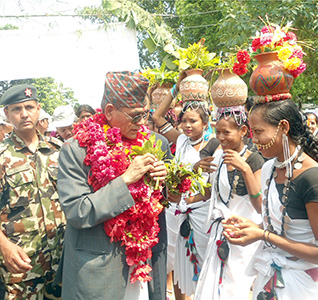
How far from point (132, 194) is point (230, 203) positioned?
1.41m

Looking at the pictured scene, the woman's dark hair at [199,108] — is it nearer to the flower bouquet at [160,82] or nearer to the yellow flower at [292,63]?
the flower bouquet at [160,82]

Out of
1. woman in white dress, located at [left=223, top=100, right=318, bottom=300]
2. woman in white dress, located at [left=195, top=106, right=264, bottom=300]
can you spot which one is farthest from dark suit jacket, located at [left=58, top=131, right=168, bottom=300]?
woman in white dress, located at [left=195, top=106, right=264, bottom=300]

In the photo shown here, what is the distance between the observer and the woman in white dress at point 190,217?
4.60m

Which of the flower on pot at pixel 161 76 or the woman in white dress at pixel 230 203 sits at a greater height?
the flower on pot at pixel 161 76

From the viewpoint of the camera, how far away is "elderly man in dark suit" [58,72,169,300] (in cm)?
276

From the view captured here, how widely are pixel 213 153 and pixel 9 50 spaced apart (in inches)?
257

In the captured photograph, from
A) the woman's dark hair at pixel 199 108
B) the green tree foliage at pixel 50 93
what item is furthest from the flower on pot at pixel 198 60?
the green tree foliage at pixel 50 93

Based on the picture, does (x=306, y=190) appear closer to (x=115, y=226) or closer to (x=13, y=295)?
(x=115, y=226)

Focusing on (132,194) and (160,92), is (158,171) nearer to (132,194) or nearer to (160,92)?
(132,194)

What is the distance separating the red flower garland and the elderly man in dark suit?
2 cm

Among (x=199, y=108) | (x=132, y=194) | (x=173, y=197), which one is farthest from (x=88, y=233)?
(x=199, y=108)

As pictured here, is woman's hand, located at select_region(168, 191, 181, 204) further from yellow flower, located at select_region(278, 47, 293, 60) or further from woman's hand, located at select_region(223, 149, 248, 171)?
yellow flower, located at select_region(278, 47, 293, 60)

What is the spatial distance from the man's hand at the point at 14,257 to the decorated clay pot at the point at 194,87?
2.62 metres

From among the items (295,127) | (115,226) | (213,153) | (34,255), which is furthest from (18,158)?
(295,127)
